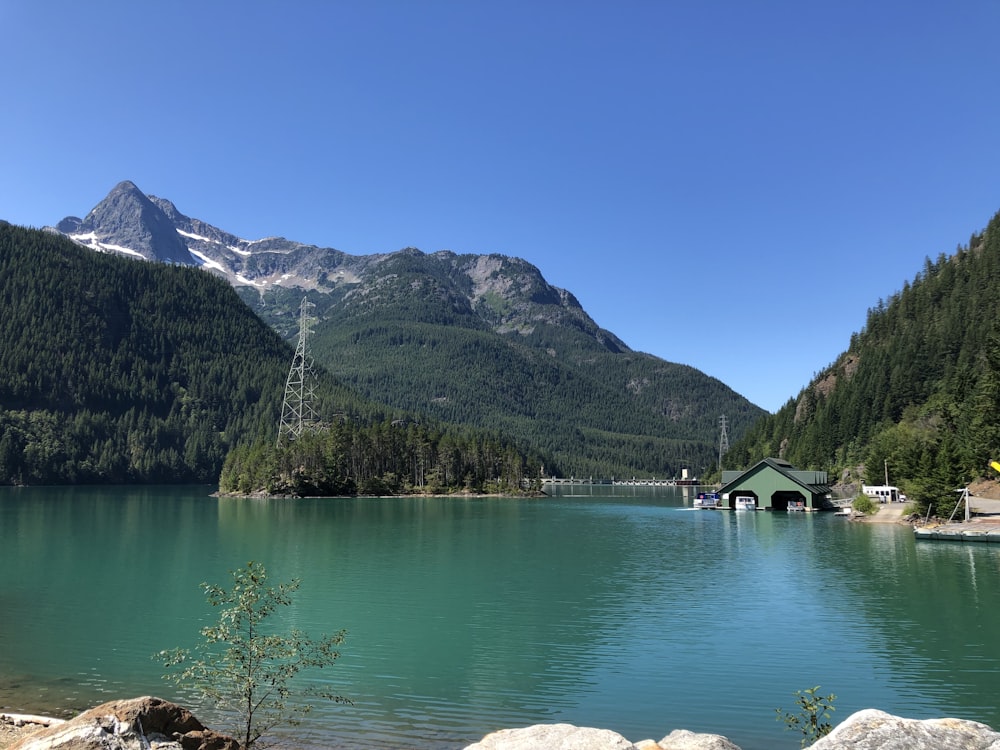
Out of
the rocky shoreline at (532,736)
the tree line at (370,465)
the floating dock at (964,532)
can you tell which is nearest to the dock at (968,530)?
the floating dock at (964,532)

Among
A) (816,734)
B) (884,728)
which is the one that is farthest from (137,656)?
(884,728)

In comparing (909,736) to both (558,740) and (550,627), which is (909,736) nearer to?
(558,740)

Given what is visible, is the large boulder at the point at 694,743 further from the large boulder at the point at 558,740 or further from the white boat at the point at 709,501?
the white boat at the point at 709,501

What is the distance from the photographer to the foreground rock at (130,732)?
1017 cm

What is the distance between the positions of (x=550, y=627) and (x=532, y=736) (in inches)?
703

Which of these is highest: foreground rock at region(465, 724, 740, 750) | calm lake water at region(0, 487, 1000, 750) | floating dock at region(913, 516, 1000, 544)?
foreground rock at region(465, 724, 740, 750)

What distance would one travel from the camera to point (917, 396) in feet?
409

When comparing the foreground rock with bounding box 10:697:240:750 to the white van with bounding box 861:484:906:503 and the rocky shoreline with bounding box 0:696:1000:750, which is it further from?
the white van with bounding box 861:484:906:503

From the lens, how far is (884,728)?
8312 millimetres

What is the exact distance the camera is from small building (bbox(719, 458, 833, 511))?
339 feet

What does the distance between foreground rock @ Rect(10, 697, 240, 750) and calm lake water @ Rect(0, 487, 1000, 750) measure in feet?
13.7

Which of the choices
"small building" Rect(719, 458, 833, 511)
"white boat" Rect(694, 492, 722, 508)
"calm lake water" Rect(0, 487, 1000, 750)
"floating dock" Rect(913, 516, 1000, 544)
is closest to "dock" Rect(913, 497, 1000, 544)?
"floating dock" Rect(913, 516, 1000, 544)

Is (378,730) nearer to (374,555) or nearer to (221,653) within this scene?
(221,653)

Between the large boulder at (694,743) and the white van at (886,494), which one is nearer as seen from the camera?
the large boulder at (694,743)
